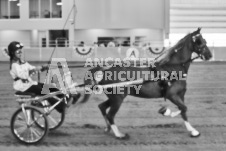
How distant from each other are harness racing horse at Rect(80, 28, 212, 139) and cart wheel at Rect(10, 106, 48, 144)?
836 mm

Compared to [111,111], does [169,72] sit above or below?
above

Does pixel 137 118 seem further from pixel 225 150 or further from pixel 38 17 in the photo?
pixel 38 17

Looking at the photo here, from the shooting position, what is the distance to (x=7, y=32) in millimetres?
41938

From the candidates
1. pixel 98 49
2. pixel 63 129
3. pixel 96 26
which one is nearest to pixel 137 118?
pixel 63 129

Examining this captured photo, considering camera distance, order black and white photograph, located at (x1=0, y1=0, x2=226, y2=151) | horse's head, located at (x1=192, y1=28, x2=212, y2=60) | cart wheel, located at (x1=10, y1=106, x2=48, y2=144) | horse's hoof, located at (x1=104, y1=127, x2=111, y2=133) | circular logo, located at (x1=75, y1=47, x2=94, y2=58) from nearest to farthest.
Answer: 1. cart wheel, located at (x1=10, y1=106, x2=48, y2=144)
2. black and white photograph, located at (x1=0, y1=0, x2=226, y2=151)
3. horse's head, located at (x1=192, y1=28, x2=212, y2=60)
4. horse's hoof, located at (x1=104, y1=127, x2=111, y2=133)
5. circular logo, located at (x1=75, y1=47, x2=94, y2=58)

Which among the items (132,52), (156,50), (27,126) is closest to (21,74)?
(27,126)

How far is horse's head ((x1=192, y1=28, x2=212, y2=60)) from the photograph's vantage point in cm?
771

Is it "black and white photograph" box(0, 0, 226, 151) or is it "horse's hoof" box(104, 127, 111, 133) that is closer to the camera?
"black and white photograph" box(0, 0, 226, 151)

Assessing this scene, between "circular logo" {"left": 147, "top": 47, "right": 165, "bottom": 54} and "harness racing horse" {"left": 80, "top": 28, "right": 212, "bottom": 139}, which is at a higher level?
"circular logo" {"left": 147, "top": 47, "right": 165, "bottom": 54}

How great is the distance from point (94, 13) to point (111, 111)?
33399 mm

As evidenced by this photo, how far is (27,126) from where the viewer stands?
7.24 meters

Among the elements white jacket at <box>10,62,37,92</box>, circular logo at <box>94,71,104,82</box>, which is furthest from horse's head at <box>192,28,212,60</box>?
white jacket at <box>10,62,37,92</box>

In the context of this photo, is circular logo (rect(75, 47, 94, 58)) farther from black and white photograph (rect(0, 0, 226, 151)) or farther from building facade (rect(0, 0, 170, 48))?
black and white photograph (rect(0, 0, 226, 151))

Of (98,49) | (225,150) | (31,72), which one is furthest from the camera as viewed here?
(98,49)
